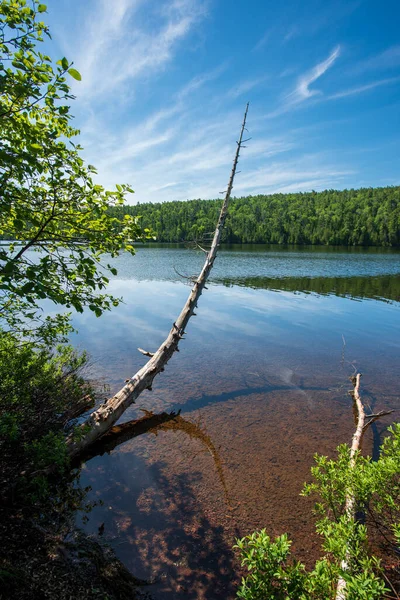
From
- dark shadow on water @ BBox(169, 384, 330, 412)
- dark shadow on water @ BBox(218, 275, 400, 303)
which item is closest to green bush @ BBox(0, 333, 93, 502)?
dark shadow on water @ BBox(169, 384, 330, 412)

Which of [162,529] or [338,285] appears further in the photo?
[338,285]

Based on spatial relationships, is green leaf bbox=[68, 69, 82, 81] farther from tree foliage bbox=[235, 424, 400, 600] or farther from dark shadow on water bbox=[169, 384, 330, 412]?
dark shadow on water bbox=[169, 384, 330, 412]

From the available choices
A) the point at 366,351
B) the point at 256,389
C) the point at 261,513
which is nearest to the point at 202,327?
the point at 256,389

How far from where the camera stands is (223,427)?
855cm

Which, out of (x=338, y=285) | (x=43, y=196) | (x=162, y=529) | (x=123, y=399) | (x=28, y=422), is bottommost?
(x=162, y=529)

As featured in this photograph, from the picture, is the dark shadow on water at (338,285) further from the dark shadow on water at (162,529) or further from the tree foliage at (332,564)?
the tree foliage at (332,564)

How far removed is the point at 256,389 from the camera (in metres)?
11.0

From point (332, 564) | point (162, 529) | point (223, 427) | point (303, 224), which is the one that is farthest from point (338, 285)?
point (303, 224)

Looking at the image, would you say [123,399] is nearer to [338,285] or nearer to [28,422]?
[28,422]

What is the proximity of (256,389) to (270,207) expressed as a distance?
17514 cm

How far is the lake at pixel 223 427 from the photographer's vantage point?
5051 mm

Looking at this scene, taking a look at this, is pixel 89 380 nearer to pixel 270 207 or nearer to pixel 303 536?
pixel 303 536

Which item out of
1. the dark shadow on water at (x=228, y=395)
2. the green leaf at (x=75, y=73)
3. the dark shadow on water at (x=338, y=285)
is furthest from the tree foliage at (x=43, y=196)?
the dark shadow on water at (x=338, y=285)

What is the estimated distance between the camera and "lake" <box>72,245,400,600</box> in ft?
16.6
